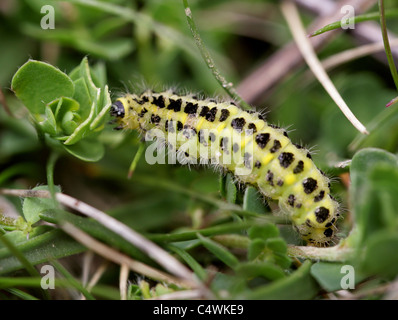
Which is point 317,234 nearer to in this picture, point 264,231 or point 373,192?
point 264,231

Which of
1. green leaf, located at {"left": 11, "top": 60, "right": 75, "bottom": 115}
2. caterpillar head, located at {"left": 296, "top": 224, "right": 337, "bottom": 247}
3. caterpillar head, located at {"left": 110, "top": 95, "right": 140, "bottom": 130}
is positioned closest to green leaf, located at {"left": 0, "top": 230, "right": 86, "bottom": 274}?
green leaf, located at {"left": 11, "top": 60, "right": 75, "bottom": 115}

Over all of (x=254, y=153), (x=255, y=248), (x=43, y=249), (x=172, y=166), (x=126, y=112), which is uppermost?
(x=126, y=112)

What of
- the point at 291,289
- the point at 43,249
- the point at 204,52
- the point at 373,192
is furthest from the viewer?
the point at 204,52

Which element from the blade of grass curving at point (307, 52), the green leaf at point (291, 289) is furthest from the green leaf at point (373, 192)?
the blade of grass curving at point (307, 52)

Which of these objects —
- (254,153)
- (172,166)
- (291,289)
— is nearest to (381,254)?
(291,289)

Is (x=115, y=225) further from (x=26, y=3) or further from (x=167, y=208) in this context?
(x=26, y=3)

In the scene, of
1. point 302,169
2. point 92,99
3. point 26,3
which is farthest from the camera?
point 26,3

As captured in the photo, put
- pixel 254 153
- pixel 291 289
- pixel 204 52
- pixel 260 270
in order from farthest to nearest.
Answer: pixel 204 52 < pixel 254 153 < pixel 260 270 < pixel 291 289
